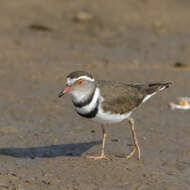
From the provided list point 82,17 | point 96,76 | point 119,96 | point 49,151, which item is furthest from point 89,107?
point 82,17

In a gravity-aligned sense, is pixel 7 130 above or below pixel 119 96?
below

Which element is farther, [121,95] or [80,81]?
[121,95]

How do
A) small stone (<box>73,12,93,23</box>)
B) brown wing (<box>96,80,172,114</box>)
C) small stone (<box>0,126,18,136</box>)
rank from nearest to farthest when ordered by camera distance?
1. brown wing (<box>96,80,172,114</box>)
2. small stone (<box>0,126,18,136</box>)
3. small stone (<box>73,12,93,23</box>)

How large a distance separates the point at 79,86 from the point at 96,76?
4.83 metres

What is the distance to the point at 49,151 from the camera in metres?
7.06

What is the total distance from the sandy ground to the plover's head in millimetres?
945

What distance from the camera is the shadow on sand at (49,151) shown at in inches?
271

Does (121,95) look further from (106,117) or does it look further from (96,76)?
(96,76)

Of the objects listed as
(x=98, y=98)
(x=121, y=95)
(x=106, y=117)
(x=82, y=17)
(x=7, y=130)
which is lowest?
(x=7, y=130)

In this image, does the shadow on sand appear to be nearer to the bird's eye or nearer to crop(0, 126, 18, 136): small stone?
crop(0, 126, 18, 136): small stone

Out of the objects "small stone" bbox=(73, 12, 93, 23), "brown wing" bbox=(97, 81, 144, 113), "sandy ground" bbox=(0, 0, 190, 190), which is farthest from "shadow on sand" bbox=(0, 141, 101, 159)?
"small stone" bbox=(73, 12, 93, 23)

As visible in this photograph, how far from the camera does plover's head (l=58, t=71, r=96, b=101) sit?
20.5 ft

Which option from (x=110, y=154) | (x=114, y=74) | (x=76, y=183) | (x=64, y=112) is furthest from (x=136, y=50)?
(x=76, y=183)

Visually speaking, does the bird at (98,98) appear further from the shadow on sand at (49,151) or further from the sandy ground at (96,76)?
the sandy ground at (96,76)
